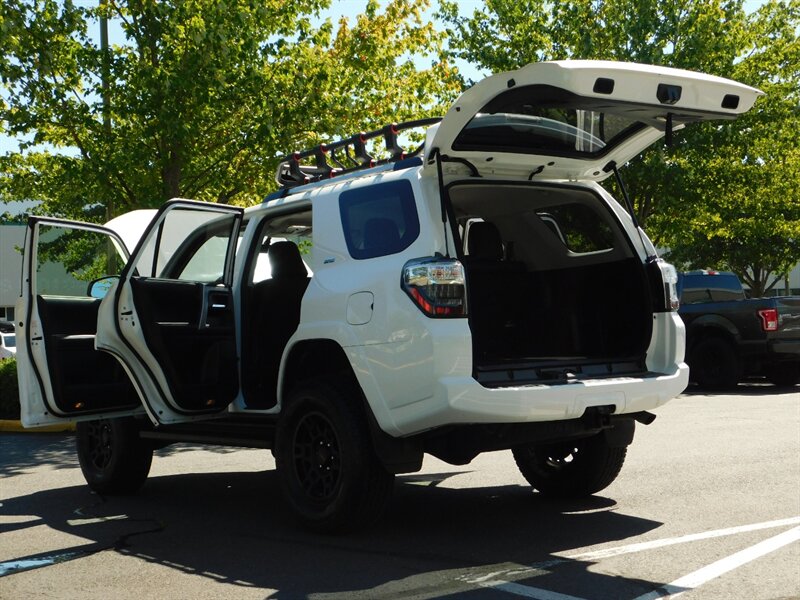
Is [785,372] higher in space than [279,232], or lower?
lower

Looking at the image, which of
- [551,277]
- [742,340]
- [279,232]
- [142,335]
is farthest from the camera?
[742,340]

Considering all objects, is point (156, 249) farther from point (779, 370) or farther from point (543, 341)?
point (779, 370)

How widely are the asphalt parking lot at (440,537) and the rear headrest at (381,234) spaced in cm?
166

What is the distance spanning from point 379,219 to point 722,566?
259 cm

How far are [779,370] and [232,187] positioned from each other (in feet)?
29.8

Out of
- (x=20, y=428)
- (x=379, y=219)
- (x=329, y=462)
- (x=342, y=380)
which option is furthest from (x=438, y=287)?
(x=20, y=428)

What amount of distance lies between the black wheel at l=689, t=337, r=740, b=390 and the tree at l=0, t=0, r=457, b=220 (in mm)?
6244

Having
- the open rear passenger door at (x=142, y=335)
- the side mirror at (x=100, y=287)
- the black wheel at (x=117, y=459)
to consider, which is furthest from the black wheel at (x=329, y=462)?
the side mirror at (x=100, y=287)

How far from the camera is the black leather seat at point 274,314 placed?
23.2ft

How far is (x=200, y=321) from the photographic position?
7.00 metres

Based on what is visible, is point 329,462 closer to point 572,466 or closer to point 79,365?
point 572,466

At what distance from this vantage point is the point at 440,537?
238 inches

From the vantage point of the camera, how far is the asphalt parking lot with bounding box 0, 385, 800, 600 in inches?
194

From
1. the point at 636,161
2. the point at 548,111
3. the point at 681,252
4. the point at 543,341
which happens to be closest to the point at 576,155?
the point at 548,111
